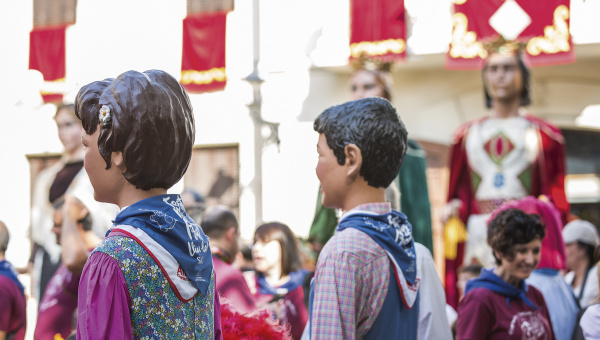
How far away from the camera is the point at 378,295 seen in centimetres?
265

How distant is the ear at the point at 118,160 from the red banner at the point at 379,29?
8.53 metres

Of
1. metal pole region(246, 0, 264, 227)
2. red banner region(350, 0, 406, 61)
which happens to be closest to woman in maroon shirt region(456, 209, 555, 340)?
red banner region(350, 0, 406, 61)

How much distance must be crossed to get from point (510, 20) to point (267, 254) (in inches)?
218

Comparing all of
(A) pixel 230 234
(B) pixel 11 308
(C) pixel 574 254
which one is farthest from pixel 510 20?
(B) pixel 11 308

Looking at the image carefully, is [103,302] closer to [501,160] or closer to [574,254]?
[574,254]

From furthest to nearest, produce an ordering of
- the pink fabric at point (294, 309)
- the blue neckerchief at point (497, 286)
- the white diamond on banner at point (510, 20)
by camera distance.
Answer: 1. the white diamond on banner at point (510, 20)
2. the pink fabric at point (294, 309)
3. the blue neckerchief at point (497, 286)

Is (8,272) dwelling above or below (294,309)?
above

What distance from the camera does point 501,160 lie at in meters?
6.61

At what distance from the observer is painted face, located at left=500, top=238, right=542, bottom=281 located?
13.0 ft

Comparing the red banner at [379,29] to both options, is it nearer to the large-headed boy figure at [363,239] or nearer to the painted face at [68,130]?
the painted face at [68,130]

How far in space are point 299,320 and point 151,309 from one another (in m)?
3.35

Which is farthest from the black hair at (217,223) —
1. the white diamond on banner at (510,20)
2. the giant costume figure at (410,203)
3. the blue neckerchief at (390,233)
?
the white diamond on banner at (510,20)

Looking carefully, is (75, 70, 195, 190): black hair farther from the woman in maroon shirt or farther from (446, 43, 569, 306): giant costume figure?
(446, 43, 569, 306): giant costume figure

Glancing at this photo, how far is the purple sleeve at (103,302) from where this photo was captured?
6.45 ft
